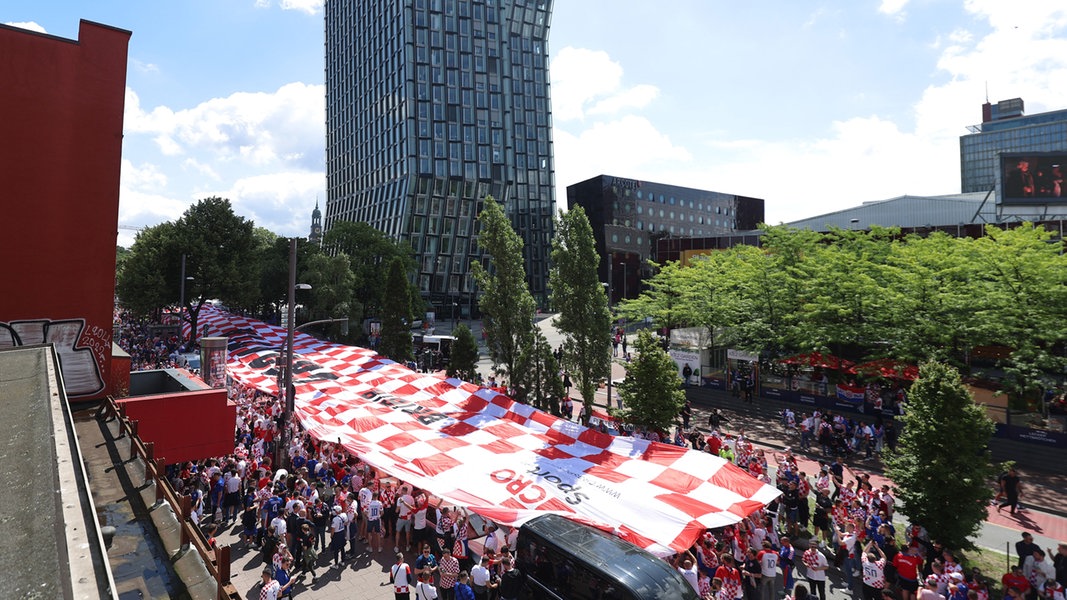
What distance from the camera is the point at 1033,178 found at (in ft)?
133

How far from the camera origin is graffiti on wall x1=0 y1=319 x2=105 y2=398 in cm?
1595

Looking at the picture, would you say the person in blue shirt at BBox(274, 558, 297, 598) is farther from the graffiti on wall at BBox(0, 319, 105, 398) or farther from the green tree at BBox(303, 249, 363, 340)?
the green tree at BBox(303, 249, 363, 340)

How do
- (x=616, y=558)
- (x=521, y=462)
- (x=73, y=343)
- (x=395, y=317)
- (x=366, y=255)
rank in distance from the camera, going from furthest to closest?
(x=366, y=255) < (x=395, y=317) < (x=73, y=343) < (x=521, y=462) < (x=616, y=558)

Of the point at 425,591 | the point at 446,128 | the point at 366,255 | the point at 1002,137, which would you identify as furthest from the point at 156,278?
the point at 1002,137

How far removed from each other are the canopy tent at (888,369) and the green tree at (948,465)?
14374mm

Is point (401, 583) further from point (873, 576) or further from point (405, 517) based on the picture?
point (873, 576)

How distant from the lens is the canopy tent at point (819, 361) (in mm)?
30375

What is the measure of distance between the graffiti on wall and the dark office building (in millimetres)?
53980

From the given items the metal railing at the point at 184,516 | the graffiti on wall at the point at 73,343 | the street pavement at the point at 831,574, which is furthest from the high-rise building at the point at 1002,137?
the metal railing at the point at 184,516

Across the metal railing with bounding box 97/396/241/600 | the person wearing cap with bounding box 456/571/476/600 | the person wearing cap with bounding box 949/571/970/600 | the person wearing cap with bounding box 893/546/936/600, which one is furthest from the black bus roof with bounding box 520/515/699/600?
the metal railing with bounding box 97/396/241/600

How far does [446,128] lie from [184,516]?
8622 cm

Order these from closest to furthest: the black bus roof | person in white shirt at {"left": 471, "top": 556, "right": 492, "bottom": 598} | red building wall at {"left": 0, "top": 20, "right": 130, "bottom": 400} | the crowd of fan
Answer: the black bus roof, the crowd of fan, person in white shirt at {"left": 471, "top": 556, "right": 492, "bottom": 598}, red building wall at {"left": 0, "top": 20, "right": 130, "bottom": 400}

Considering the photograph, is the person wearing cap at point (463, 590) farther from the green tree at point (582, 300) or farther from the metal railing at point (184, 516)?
the green tree at point (582, 300)

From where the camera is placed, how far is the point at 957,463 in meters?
13.3
